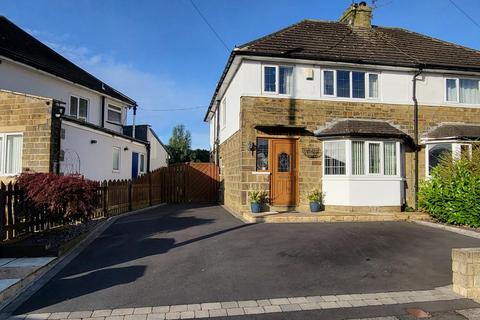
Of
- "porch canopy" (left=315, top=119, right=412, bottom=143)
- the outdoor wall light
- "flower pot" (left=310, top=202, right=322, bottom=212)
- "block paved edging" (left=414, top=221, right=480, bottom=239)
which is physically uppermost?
"porch canopy" (left=315, top=119, right=412, bottom=143)

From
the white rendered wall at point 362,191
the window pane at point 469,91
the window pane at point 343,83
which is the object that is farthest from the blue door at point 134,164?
the window pane at point 469,91

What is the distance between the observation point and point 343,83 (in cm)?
1474

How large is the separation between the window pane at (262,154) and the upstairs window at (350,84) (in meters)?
3.13

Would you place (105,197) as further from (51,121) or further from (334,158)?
(334,158)

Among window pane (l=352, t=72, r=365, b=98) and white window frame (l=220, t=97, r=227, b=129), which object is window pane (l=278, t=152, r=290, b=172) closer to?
window pane (l=352, t=72, r=365, b=98)

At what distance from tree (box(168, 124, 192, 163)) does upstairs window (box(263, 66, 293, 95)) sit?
27131mm

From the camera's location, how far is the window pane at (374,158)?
45.6 feet

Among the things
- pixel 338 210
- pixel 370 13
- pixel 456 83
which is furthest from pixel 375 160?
pixel 370 13

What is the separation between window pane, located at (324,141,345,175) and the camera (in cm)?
1389

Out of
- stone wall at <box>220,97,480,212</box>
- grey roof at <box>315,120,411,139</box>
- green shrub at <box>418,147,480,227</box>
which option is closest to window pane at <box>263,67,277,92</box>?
stone wall at <box>220,97,480,212</box>

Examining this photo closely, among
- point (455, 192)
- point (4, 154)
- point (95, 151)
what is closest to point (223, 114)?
point (95, 151)

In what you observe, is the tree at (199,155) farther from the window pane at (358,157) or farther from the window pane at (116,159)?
the window pane at (358,157)

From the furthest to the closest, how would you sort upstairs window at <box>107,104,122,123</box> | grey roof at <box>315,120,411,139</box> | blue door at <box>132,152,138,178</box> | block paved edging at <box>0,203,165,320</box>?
upstairs window at <box>107,104,122,123</box> < blue door at <box>132,152,138,178</box> < grey roof at <box>315,120,411,139</box> < block paved edging at <box>0,203,165,320</box>

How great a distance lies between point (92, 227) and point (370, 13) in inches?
609
